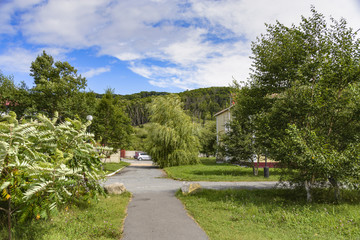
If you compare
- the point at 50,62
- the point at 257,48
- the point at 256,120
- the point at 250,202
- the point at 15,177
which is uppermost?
the point at 50,62

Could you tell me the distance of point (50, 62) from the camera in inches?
878

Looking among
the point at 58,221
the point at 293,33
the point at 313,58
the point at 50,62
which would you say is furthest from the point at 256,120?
the point at 50,62

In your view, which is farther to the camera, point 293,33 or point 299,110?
point 293,33

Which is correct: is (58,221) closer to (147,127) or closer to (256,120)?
(256,120)

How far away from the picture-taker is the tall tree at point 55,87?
19.7 metres

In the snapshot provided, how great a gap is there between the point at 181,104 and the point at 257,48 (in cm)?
1779

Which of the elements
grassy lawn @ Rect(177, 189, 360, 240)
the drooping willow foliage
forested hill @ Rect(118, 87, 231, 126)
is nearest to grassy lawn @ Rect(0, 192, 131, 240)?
the drooping willow foliage

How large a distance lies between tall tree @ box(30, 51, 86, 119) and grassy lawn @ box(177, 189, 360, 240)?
14210 millimetres

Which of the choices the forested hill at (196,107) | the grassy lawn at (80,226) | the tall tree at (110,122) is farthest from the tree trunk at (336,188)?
the forested hill at (196,107)

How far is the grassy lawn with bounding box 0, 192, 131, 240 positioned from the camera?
182 inches

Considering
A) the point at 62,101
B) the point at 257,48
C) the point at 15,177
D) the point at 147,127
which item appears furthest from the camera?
the point at 147,127

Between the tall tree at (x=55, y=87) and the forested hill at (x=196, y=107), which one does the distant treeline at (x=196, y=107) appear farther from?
the tall tree at (x=55, y=87)

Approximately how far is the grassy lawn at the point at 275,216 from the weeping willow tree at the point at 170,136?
580 inches

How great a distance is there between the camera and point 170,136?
24156mm
